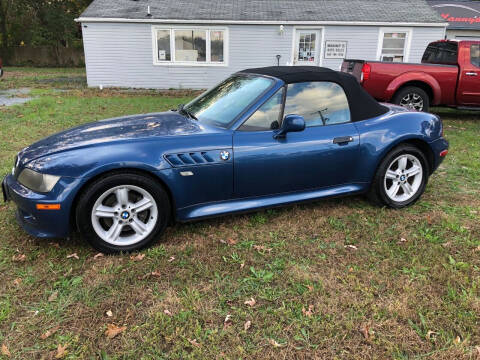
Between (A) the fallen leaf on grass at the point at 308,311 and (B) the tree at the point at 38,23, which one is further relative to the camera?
(B) the tree at the point at 38,23

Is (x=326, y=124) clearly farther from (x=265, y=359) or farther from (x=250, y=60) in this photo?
(x=250, y=60)

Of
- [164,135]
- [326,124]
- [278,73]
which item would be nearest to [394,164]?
[326,124]

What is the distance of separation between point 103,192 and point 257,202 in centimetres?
135

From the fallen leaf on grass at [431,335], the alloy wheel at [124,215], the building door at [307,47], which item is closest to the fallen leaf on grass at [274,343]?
the fallen leaf on grass at [431,335]

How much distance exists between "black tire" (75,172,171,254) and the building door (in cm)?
1335

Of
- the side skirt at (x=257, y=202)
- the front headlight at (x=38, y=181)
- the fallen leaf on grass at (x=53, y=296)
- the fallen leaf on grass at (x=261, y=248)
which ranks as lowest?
the fallen leaf on grass at (x=53, y=296)

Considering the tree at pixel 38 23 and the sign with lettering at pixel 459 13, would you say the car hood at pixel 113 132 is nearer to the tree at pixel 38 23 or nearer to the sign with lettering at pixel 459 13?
the sign with lettering at pixel 459 13

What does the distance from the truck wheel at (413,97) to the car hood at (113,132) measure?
6.11m

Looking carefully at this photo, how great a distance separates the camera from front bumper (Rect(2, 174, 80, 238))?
9.29 feet

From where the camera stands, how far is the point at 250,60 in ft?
49.2

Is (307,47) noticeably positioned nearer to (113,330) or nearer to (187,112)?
(187,112)

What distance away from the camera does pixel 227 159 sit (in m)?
3.22

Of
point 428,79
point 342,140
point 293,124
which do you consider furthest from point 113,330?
point 428,79

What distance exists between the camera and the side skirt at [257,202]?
3275mm
